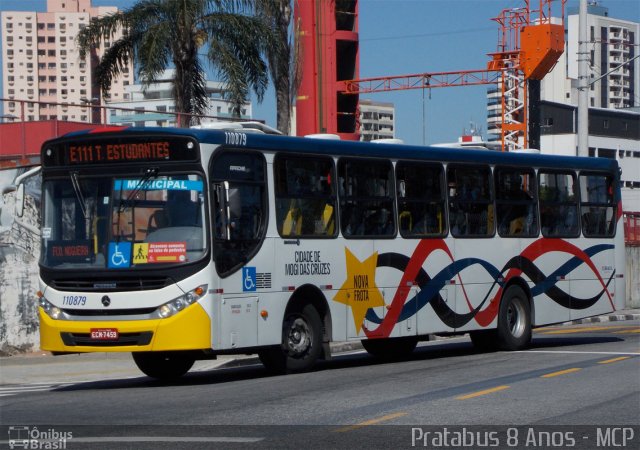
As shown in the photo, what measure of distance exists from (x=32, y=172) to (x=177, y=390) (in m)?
3.45

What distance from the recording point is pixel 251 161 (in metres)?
15.4

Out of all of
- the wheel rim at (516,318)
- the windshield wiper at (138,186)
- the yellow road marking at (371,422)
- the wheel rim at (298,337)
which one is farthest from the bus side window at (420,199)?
the yellow road marking at (371,422)

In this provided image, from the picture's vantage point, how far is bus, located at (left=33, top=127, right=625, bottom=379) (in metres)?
14.5

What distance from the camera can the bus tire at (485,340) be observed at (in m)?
Result: 19.9

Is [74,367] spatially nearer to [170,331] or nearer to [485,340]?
[170,331]

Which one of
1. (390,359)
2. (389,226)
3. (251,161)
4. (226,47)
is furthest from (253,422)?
(226,47)

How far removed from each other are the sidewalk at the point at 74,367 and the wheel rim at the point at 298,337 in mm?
2611

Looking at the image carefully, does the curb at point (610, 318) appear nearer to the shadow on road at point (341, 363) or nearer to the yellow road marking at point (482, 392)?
the shadow on road at point (341, 363)

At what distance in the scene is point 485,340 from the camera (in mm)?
20141

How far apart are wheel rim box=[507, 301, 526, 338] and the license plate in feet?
26.1

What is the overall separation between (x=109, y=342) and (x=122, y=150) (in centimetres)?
245

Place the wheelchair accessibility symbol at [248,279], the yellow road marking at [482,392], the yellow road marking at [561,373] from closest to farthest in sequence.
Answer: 1. the yellow road marking at [482,392]
2. the yellow road marking at [561,373]
3. the wheelchair accessibility symbol at [248,279]

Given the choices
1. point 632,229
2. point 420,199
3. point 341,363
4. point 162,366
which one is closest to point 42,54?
point 632,229

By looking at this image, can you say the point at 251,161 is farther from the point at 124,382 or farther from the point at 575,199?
the point at 575,199
